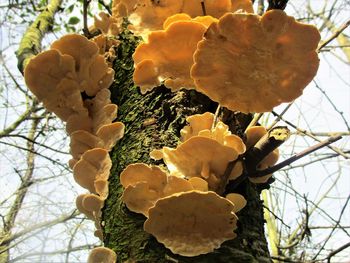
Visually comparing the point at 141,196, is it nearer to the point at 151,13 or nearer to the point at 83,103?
the point at 83,103

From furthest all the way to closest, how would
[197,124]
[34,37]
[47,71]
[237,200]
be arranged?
1. [34,37]
2. [47,71]
3. [197,124]
4. [237,200]

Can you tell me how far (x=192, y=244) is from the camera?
53.8 inches


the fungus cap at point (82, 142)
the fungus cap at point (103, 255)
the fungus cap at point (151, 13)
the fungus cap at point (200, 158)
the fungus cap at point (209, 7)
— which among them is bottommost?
the fungus cap at point (103, 255)

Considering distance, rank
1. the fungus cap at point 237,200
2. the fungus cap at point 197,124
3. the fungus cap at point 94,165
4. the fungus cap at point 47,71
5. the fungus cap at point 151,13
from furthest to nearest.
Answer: the fungus cap at point 151,13 → the fungus cap at point 47,71 → the fungus cap at point 94,165 → the fungus cap at point 197,124 → the fungus cap at point 237,200

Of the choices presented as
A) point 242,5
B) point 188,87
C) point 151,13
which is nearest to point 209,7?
point 242,5

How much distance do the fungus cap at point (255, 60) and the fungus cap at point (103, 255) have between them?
65 centimetres

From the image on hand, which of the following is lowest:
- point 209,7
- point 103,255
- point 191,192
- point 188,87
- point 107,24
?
point 103,255

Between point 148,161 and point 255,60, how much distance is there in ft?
1.75

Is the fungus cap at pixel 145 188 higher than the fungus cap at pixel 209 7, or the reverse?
the fungus cap at pixel 209 7

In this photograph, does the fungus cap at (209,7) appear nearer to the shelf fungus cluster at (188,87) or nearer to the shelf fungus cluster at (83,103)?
the shelf fungus cluster at (188,87)

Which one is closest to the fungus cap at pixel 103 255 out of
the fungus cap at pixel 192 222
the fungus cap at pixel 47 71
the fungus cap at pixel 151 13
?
the fungus cap at pixel 192 222

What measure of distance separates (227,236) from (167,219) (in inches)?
7.8

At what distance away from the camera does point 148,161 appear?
1.64m

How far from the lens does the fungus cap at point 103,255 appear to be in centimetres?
146
